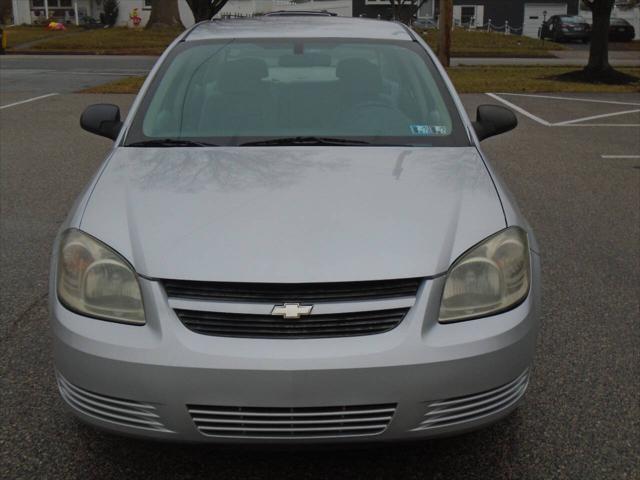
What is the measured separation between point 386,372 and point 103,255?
991mm

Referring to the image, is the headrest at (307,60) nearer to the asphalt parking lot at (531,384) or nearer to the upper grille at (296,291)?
the asphalt parking lot at (531,384)

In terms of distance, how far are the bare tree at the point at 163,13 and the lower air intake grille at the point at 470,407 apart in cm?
3527

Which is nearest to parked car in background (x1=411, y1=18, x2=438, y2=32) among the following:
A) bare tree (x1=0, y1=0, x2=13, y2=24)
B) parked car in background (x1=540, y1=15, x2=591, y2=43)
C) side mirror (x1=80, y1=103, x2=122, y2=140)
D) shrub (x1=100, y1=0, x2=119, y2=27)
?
parked car in background (x1=540, y1=15, x2=591, y2=43)

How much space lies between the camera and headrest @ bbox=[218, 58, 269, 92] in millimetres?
3977

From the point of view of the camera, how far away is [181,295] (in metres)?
2.51

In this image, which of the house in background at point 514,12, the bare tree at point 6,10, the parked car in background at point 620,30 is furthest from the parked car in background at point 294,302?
the bare tree at point 6,10

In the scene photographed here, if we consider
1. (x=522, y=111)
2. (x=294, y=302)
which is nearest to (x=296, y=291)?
(x=294, y=302)

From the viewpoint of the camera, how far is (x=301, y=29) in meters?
4.37

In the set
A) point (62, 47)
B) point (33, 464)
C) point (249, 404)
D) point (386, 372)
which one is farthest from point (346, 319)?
point (62, 47)

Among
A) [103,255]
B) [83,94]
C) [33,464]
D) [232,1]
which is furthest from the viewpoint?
[232,1]

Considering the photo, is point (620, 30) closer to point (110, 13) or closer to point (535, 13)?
point (535, 13)

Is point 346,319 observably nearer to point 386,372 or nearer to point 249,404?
point 386,372

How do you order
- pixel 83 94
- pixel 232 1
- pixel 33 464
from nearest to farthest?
pixel 33 464 → pixel 83 94 → pixel 232 1

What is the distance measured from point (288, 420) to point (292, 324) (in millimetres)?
282
